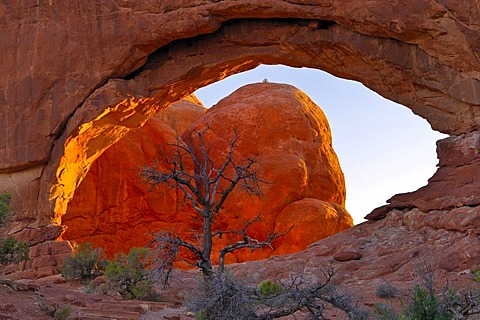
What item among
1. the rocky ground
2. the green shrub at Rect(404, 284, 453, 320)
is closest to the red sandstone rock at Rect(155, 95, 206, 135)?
the rocky ground

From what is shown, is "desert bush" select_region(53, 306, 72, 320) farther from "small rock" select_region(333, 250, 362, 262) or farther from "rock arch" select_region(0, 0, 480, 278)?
"rock arch" select_region(0, 0, 480, 278)

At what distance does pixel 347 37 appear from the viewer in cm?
1642

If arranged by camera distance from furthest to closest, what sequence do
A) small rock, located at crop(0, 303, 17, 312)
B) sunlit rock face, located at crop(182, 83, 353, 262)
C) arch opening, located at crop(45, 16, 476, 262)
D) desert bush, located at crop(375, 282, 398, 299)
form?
sunlit rock face, located at crop(182, 83, 353, 262) → arch opening, located at crop(45, 16, 476, 262) → desert bush, located at crop(375, 282, 398, 299) → small rock, located at crop(0, 303, 17, 312)

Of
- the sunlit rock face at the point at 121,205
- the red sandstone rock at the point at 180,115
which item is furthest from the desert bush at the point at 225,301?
the red sandstone rock at the point at 180,115

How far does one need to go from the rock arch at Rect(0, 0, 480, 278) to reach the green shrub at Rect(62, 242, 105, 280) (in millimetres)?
2254

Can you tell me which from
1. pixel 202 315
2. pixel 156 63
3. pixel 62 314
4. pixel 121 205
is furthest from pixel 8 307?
pixel 121 205

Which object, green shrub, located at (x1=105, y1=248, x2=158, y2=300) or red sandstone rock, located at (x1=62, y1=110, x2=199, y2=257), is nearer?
green shrub, located at (x1=105, y1=248, x2=158, y2=300)

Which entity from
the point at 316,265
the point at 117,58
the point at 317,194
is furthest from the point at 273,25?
the point at 317,194

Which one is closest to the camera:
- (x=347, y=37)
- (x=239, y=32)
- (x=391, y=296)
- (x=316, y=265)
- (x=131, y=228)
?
(x=391, y=296)

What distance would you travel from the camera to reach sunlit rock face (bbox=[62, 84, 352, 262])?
24734mm

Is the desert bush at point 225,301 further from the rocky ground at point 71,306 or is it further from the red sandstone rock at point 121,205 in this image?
the red sandstone rock at point 121,205

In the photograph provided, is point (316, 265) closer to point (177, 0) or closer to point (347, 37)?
point (347, 37)

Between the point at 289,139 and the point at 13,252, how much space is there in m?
17.4

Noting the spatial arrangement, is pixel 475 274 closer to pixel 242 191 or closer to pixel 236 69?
pixel 236 69
